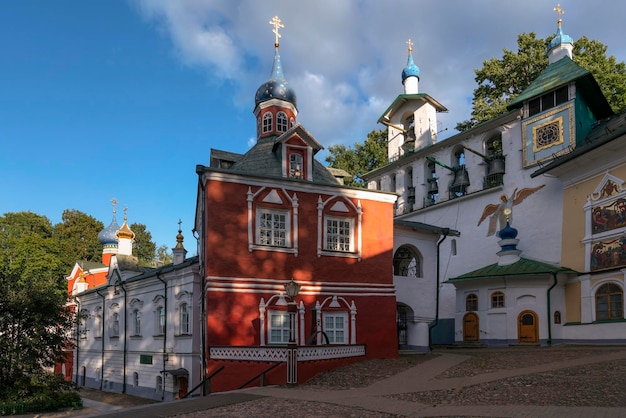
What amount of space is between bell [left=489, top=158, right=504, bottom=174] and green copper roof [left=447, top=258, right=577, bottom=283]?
5.60 meters

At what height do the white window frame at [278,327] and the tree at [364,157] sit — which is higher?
the tree at [364,157]

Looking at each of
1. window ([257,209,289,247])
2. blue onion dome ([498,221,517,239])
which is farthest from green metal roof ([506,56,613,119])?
window ([257,209,289,247])

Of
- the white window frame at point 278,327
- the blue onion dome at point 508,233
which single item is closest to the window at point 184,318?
the white window frame at point 278,327

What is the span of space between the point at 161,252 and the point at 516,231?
6321 centimetres

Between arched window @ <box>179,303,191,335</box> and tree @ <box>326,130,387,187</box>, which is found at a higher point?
tree @ <box>326,130,387,187</box>

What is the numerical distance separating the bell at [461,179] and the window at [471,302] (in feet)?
25.2

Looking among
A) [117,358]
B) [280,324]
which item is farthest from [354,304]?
[117,358]

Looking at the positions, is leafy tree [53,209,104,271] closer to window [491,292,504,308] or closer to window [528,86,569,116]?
window [491,292,504,308]

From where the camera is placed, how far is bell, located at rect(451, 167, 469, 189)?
102 ft

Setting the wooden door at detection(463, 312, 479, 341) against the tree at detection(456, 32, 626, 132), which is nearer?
the wooden door at detection(463, 312, 479, 341)

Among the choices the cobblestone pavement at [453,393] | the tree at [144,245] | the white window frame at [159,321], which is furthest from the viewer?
the tree at [144,245]

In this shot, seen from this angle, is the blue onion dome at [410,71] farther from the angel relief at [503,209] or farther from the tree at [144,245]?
the tree at [144,245]

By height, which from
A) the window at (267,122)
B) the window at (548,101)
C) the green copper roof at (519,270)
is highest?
the window at (548,101)

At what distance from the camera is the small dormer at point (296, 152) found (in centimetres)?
2191
